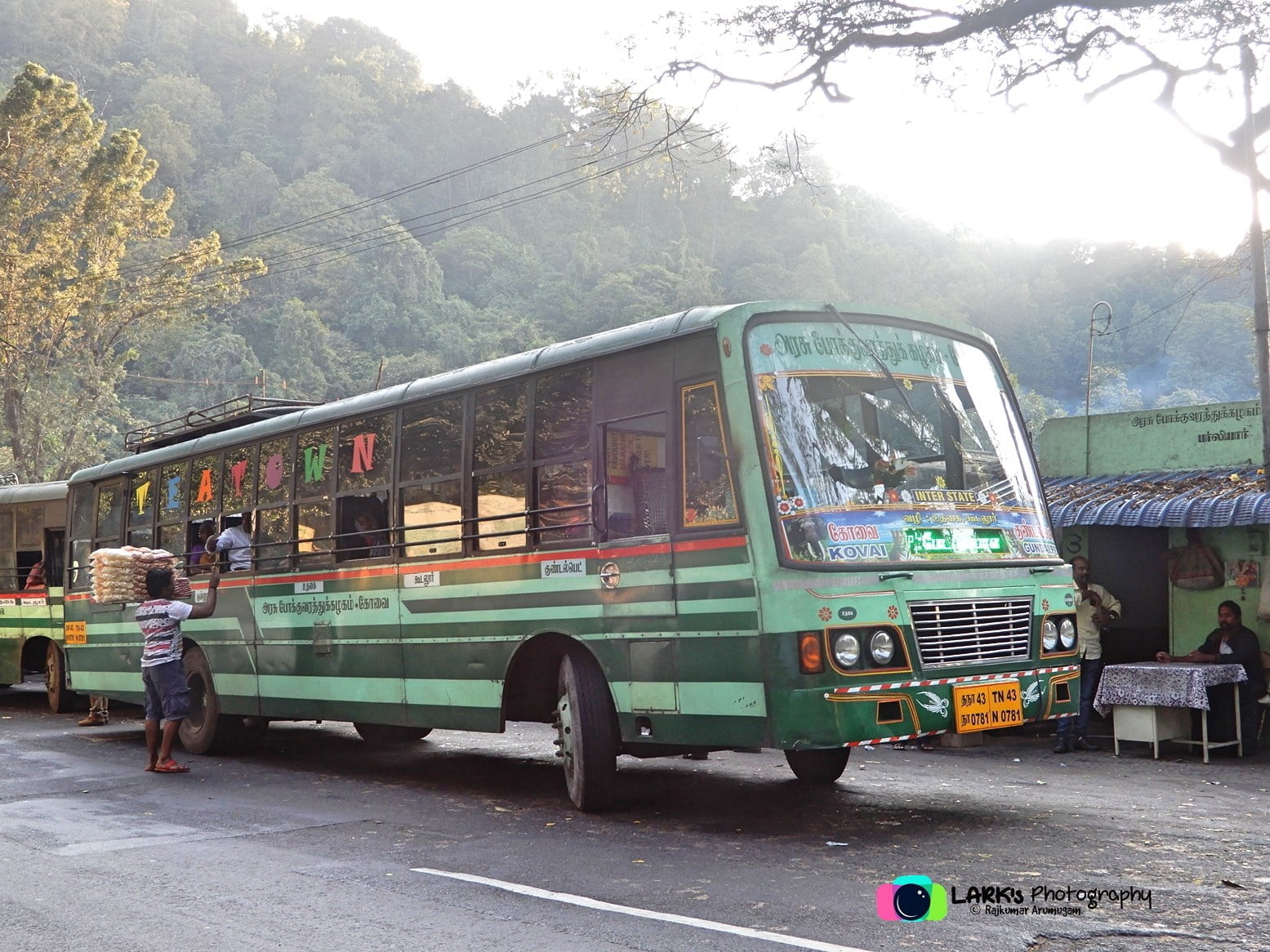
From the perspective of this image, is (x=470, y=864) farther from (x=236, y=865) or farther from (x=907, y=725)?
(x=907, y=725)

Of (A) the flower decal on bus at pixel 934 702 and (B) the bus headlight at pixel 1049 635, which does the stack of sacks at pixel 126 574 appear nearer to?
(A) the flower decal on bus at pixel 934 702

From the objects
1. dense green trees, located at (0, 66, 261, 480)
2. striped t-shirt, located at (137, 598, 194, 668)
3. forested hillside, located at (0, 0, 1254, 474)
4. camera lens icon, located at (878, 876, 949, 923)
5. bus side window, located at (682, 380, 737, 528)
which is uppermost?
forested hillside, located at (0, 0, 1254, 474)

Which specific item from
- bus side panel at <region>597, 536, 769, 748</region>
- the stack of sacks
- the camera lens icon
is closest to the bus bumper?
bus side panel at <region>597, 536, 769, 748</region>

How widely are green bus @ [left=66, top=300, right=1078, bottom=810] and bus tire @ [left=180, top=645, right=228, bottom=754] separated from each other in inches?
92.9

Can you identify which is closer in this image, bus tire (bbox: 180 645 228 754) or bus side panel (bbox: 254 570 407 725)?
bus side panel (bbox: 254 570 407 725)

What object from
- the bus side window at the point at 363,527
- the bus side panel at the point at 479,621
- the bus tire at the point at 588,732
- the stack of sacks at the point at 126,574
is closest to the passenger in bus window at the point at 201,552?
the stack of sacks at the point at 126,574

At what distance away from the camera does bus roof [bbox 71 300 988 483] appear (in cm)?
757

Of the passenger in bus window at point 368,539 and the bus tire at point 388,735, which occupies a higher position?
the passenger in bus window at point 368,539

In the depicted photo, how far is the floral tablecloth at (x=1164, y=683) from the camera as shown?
11.2 m

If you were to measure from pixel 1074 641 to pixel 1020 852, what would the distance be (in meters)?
1.67

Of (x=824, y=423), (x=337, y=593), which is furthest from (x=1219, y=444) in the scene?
(x=337, y=593)

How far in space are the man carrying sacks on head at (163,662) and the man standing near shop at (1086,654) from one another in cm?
770

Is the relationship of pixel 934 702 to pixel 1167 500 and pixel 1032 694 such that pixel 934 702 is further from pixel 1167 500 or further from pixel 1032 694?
pixel 1167 500

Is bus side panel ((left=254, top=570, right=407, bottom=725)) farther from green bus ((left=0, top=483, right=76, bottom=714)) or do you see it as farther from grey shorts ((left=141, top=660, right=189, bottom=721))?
green bus ((left=0, top=483, right=76, bottom=714))
